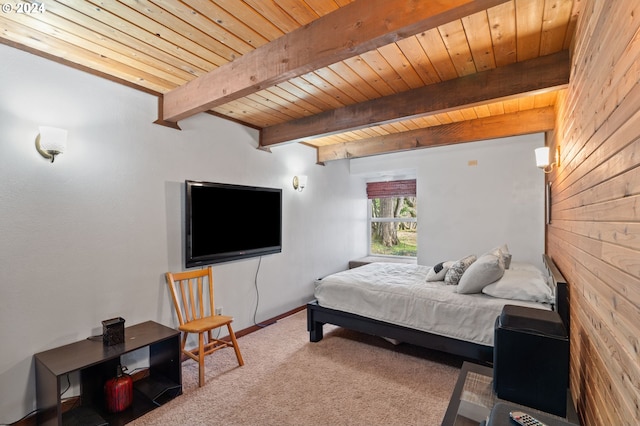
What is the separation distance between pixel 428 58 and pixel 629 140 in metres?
1.52

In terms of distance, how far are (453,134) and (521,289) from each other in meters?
2.01

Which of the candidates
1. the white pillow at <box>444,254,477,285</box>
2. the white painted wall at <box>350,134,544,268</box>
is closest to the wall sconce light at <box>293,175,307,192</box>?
the white painted wall at <box>350,134,544,268</box>

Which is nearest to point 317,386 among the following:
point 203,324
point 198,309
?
point 203,324

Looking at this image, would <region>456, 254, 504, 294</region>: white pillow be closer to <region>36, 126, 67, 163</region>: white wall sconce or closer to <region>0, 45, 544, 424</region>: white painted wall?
<region>0, 45, 544, 424</region>: white painted wall

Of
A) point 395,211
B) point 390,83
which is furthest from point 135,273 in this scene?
point 395,211

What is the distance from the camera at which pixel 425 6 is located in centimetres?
135

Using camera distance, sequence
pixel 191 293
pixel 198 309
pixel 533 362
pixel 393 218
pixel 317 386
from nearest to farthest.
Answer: pixel 533 362
pixel 317 386
pixel 191 293
pixel 198 309
pixel 393 218

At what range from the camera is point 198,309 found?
303 cm

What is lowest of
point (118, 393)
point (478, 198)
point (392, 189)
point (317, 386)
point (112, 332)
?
point (317, 386)

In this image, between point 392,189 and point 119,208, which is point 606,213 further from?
point 392,189

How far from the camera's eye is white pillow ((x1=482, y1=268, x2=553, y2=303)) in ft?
7.82

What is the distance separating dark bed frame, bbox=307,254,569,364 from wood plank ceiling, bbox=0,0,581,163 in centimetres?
A: 147

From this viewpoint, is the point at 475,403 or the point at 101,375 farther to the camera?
the point at 101,375

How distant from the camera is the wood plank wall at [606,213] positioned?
2.90 feet
